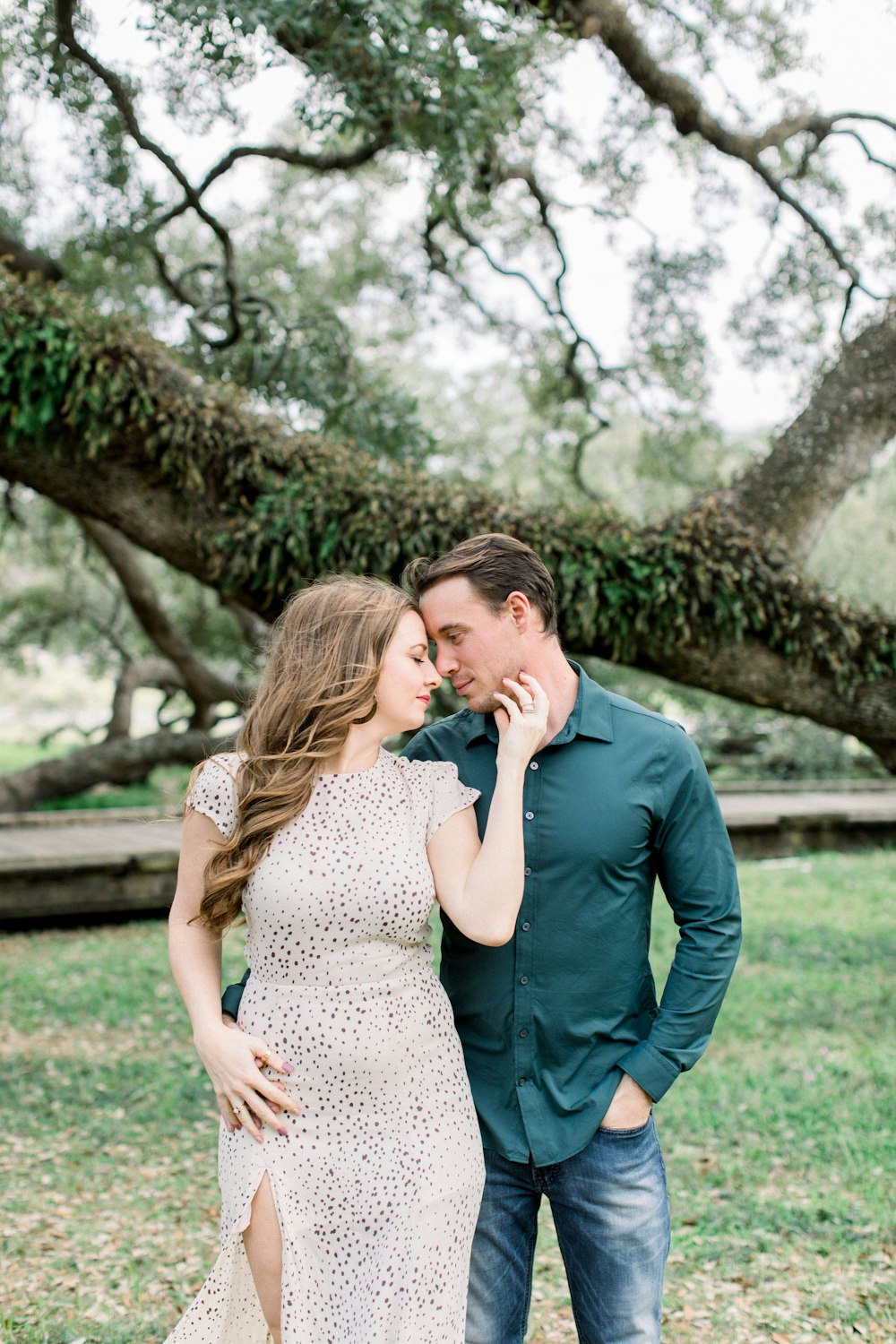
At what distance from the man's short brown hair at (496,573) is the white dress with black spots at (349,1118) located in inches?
22.6

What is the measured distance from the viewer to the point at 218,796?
7.00ft

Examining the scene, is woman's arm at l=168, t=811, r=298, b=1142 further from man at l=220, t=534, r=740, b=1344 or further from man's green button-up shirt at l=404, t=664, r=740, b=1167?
man's green button-up shirt at l=404, t=664, r=740, b=1167

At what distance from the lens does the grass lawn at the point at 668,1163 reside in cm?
367

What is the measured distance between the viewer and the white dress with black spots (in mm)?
1987

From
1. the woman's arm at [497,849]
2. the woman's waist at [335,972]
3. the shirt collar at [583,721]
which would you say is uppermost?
the shirt collar at [583,721]

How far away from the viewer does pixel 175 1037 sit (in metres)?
6.56

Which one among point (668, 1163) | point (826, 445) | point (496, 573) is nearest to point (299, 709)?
point (496, 573)

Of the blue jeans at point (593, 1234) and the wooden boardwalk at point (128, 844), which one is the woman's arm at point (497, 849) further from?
the wooden boardwalk at point (128, 844)

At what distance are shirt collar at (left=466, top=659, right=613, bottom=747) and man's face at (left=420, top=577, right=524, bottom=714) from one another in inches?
2.7

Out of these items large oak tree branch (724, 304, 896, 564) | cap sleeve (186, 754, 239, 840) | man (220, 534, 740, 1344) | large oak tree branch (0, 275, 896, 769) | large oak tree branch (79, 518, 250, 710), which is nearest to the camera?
cap sleeve (186, 754, 239, 840)

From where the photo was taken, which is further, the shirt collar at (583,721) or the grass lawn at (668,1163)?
the grass lawn at (668,1163)

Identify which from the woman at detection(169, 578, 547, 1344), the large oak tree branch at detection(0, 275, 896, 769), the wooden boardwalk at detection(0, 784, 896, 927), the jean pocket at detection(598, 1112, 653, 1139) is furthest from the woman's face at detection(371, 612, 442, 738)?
the wooden boardwalk at detection(0, 784, 896, 927)

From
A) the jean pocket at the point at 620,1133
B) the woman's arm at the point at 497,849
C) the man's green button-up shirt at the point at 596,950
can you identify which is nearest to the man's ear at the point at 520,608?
the woman's arm at the point at 497,849

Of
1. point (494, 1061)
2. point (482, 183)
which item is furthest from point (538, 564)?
point (482, 183)
